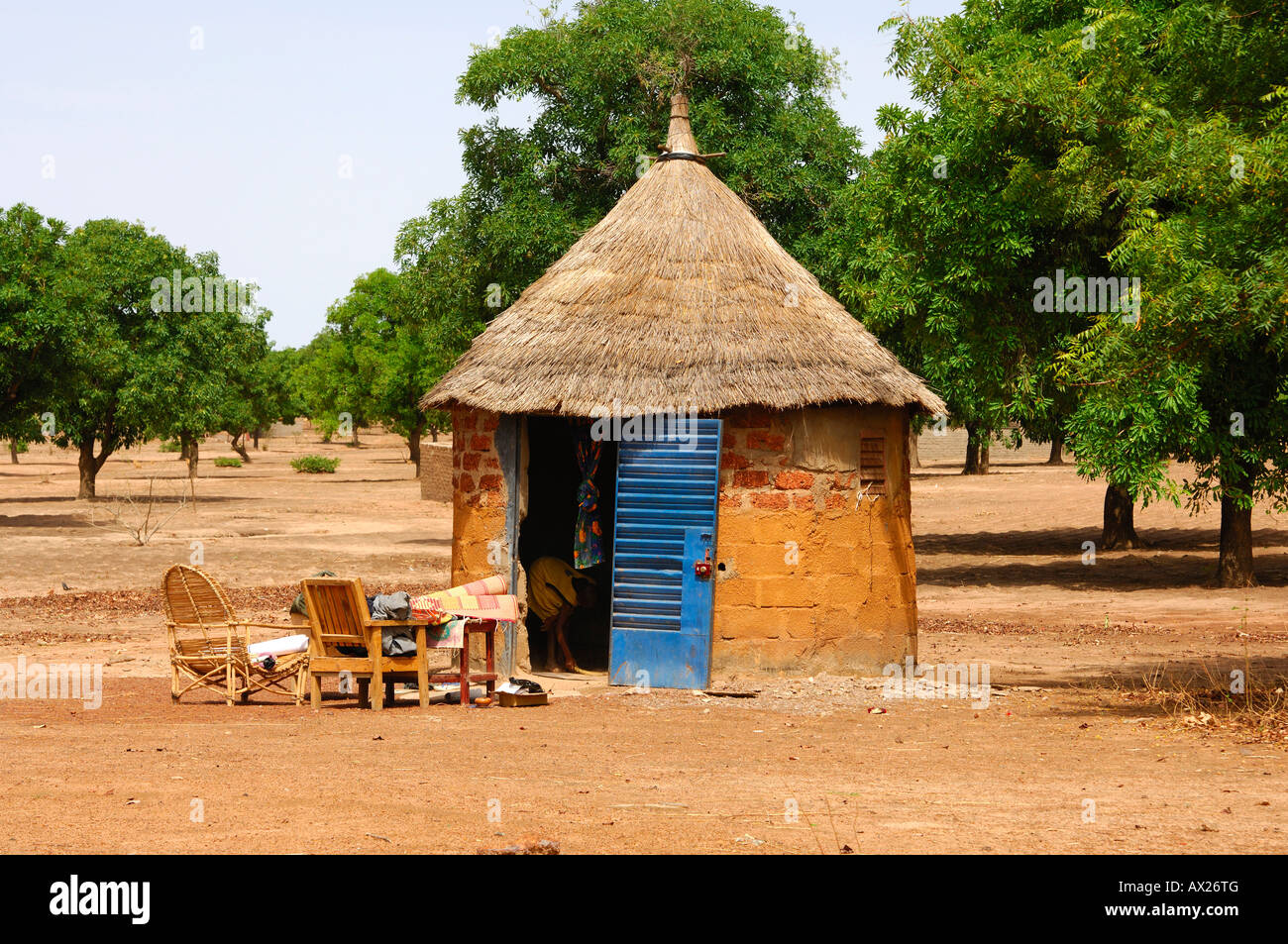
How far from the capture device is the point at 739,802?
695 cm

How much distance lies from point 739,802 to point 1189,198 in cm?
599

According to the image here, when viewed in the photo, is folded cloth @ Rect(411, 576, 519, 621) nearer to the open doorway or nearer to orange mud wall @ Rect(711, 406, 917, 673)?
orange mud wall @ Rect(711, 406, 917, 673)

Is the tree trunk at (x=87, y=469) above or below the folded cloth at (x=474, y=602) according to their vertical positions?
above

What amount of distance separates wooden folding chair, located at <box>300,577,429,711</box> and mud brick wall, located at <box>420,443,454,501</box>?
968 inches

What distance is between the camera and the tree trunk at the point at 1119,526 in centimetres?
2373

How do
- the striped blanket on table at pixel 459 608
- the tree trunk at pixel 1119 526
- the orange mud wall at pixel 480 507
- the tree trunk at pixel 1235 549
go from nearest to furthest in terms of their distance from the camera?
the striped blanket on table at pixel 459 608 < the orange mud wall at pixel 480 507 < the tree trunk at pixel 1235 549 < the tree trunk at pixel 1119 526

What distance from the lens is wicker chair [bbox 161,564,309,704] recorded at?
406 inches

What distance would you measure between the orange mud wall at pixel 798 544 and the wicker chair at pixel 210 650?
3.54 m

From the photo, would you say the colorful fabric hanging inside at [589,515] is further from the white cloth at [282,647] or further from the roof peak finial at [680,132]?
the roof peak finial at [680,132]

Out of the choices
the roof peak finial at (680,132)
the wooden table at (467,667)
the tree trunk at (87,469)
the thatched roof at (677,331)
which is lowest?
the wooden table at (467,667)

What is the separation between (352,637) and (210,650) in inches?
61.2

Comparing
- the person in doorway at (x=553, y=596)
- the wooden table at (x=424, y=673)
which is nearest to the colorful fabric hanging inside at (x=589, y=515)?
the person in doorway at (x=553, y=596)

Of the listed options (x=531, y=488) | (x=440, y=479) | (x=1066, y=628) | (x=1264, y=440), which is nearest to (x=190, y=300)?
(x=440, y=479)

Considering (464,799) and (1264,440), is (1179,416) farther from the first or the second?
(464,799)
